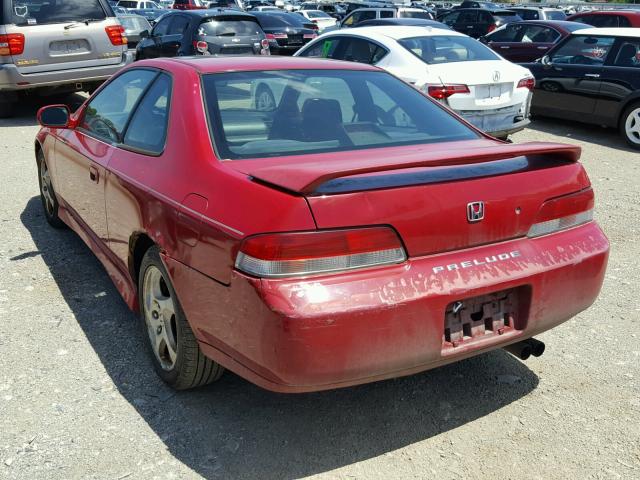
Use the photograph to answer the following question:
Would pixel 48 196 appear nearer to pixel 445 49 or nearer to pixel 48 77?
pixel 445 49

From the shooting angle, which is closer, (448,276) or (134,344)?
(448,276)

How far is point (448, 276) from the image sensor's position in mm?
2717

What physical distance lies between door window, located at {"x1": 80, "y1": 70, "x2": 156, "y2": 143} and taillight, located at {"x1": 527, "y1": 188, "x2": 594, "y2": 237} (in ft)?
7.13

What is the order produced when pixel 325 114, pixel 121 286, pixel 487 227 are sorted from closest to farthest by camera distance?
pixel 487 227 → pixel 325 114 → pixel 121 286

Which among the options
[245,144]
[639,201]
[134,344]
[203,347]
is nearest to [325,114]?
[245,144]

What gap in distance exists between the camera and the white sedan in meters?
8.23

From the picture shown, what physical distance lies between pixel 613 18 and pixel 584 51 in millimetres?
5823

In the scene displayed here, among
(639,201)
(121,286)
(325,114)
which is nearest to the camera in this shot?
(325,114)

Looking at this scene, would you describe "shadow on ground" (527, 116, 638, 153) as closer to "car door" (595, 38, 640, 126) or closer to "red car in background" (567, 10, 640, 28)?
"car door" (595, 38, 640, 126)

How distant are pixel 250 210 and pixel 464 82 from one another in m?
6.15

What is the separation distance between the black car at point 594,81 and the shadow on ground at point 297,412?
23.1ft

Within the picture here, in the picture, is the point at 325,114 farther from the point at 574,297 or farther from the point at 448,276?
the point at 574,297

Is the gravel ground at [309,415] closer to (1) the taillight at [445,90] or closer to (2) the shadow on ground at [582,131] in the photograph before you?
(1) the taillight at [445,90]

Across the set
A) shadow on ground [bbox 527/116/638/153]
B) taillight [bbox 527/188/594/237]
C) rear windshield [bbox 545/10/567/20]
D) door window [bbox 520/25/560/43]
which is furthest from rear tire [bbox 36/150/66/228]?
rear windshield [bbox 545/10/567/20]
